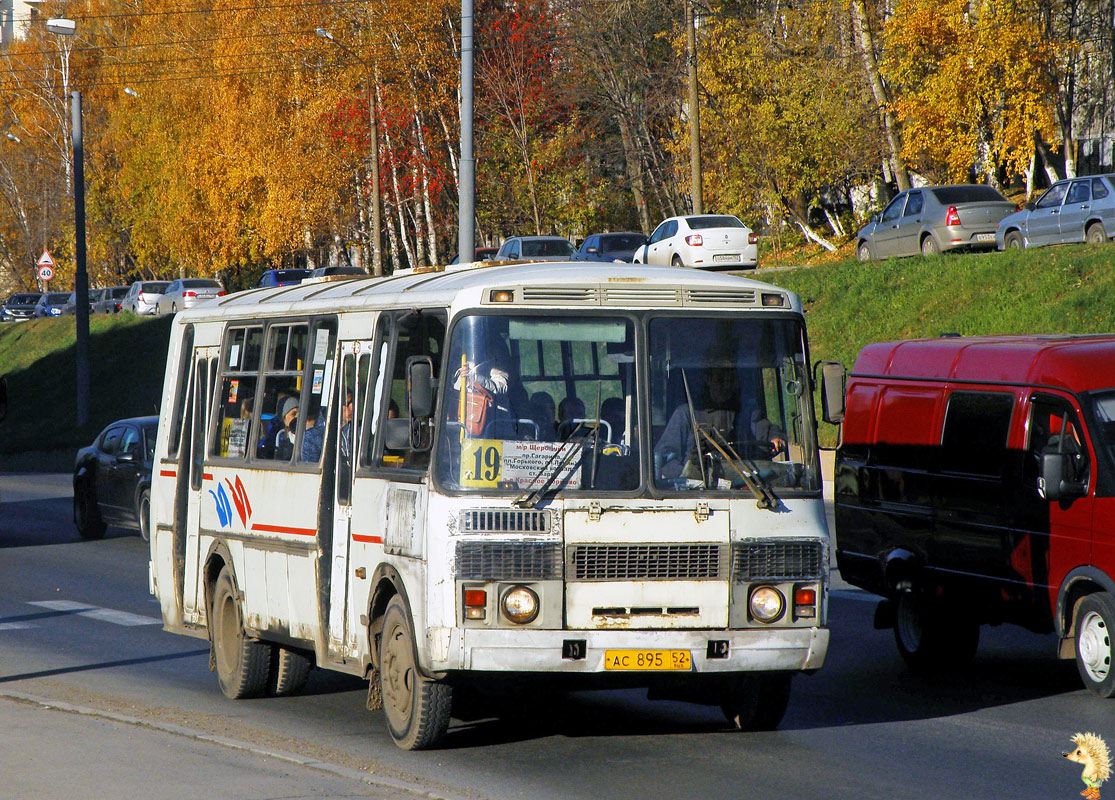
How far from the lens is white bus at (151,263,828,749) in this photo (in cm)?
758

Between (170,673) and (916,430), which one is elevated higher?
(916,430)

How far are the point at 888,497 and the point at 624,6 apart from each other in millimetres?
44389

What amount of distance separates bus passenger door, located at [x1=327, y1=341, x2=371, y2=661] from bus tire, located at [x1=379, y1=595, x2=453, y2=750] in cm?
56

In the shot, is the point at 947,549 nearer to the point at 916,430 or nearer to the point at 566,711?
the point at 916,430

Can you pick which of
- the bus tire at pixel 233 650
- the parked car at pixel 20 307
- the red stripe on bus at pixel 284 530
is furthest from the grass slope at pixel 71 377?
the red stripe on bus at pixel 284 530

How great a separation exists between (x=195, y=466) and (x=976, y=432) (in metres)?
5.37

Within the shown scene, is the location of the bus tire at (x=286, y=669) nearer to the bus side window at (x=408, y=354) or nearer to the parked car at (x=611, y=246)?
the bus side window at (x=408, y=354)

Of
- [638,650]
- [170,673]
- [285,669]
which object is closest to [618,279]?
[638,650]

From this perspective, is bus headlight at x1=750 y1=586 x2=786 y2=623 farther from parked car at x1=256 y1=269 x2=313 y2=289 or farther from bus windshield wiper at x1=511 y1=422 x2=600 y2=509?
parked car at x1=256 y1=269 x2=313 y2=289

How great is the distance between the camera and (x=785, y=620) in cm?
779

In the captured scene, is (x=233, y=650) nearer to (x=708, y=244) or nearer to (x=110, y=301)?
(x=708, y=244)

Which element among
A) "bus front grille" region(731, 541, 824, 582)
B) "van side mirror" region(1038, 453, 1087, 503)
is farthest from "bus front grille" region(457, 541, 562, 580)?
"van side mirror" region(1038, 453, 1087, 503)

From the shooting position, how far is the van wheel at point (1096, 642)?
9.16 metres

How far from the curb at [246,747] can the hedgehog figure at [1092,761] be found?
2748 millimetres
